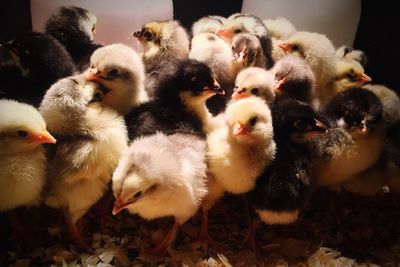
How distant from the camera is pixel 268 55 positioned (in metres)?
2.17

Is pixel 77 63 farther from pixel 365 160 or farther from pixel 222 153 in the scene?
pixel 365 160

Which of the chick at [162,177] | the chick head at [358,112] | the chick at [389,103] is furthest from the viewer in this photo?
the chick at [389,103]

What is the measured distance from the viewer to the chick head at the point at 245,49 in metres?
1.93

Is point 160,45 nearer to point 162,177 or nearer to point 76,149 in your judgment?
point 76,149

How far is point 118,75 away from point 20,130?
471mm

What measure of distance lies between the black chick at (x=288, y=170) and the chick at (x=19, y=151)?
756mm

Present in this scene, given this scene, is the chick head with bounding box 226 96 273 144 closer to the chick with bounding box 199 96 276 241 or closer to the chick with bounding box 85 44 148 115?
the chick with bounding box 199 96 276 241

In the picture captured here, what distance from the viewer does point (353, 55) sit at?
2.28m

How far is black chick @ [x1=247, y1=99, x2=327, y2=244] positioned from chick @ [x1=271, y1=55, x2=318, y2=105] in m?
0.22

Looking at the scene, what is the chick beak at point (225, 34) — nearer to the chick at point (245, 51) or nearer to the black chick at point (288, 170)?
the chick at point (245, 51)

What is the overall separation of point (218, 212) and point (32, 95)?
909mm

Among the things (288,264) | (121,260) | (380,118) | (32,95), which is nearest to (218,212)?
(288,264)

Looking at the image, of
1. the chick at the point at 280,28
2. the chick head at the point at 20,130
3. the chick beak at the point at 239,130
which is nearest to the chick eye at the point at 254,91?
the chick beak at the point at 239,130

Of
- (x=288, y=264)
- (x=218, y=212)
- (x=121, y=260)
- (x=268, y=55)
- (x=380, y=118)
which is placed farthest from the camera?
(x=268, y=55)
